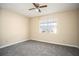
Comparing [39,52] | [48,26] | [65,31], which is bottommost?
[39,52]

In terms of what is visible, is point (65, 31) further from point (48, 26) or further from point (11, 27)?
point (11, 27)

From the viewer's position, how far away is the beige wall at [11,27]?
3.18 metres

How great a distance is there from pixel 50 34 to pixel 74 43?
1.56m

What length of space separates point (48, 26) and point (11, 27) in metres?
2.53

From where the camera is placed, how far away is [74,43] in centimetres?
327

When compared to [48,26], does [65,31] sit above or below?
below

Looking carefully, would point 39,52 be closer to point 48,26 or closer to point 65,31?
point 65,31

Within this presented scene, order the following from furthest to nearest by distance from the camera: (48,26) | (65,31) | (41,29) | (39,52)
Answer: (41,29) → (48,26) → (65,31) → (39,52)

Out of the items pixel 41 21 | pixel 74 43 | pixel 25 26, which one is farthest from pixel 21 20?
pixel 74 43

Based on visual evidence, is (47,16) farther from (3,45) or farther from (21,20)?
(3,45)

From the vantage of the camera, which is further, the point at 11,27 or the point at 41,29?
the point at 41,29

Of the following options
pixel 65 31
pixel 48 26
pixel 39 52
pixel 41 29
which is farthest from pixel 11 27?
pixel 65 31

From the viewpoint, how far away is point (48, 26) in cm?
430

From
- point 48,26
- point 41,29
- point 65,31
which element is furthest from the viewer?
point 41,29
